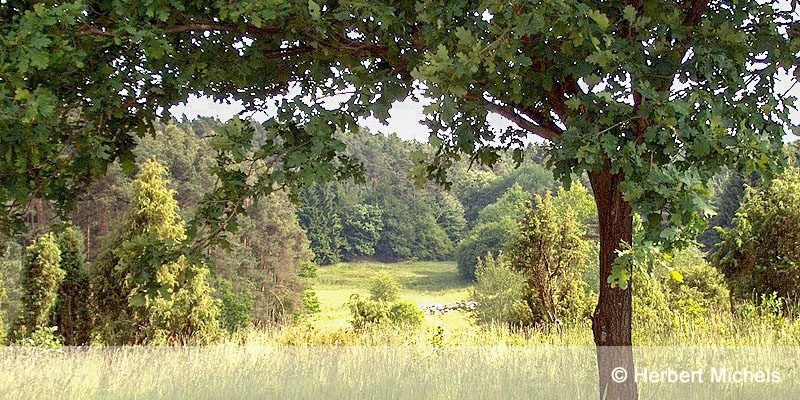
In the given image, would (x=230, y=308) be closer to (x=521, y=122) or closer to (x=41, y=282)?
(x=41, y=282)

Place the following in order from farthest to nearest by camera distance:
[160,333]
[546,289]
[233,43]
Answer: [160,333] < [546,289] < [233,43]

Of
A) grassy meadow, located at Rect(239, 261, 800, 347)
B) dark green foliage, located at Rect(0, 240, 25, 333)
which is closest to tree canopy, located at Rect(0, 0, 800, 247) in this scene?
grassy meadow, located at Rect(239, 261, 800, 347)

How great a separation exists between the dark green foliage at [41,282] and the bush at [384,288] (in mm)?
20305

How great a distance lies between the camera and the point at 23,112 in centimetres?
244

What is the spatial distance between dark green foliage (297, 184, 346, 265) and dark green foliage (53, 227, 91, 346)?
21.0m

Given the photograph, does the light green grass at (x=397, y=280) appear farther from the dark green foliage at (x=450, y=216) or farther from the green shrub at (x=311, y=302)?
the dark green foliage at (x=450, y=216)

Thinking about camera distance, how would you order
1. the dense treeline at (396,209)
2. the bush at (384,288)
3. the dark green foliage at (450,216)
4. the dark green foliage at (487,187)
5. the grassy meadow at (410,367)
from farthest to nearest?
1. the dark green foliage at (487,187)
2. the dark green foliage at (450,216)
3. the dense treeline at (396,209)
4. the bush at (384,288)
5. the grassy meadow at (410,367)

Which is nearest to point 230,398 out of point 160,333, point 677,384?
point 677,384

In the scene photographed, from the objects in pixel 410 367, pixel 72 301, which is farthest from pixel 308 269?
pixel 410 367

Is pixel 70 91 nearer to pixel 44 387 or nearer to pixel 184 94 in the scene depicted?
pixel 184 94

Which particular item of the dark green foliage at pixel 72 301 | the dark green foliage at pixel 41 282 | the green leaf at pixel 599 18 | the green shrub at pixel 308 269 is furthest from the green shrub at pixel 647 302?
the green shrub at pixel 308 269

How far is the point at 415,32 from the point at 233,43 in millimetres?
860

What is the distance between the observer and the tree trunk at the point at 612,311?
3537mm

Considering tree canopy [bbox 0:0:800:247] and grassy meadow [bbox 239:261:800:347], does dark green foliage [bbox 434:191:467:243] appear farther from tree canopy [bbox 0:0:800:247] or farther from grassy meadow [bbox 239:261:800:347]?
tree canopy [bbox 0:0:800:247]
